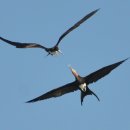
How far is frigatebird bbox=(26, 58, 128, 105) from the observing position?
23.8m

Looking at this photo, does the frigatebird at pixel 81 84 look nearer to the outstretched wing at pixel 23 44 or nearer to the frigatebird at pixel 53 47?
the frigatebird at pixel 53 47

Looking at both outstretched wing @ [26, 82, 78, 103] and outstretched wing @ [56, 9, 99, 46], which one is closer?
outstretched wing @ [56, 9, 99, 46]

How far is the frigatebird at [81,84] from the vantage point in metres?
23.8

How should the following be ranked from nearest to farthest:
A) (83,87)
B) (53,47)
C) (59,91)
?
(53,47) < (83,87) < (59,91)

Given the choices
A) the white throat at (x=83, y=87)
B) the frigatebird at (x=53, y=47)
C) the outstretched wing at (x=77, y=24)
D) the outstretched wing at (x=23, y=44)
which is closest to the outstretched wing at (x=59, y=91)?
the white throat at (x=83, y=87)

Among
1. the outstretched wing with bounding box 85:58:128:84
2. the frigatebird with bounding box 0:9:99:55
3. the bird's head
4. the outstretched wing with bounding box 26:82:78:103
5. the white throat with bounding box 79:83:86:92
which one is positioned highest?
the frigatebird with bounding box 0:9:99:55

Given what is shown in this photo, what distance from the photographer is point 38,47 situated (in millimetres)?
23203

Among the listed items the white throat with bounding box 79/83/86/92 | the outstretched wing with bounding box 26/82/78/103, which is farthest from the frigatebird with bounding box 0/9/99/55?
the outstretched wing with bounding box 26/82/78/103

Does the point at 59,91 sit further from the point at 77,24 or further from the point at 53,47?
the point at 77,24

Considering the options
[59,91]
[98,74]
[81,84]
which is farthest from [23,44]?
[98,74]

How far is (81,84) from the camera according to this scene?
24.1 m

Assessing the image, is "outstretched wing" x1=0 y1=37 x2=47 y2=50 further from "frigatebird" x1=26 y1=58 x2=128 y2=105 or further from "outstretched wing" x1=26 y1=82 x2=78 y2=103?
"outstretched wing" x1=26 y1=82 x2=78 y2=103

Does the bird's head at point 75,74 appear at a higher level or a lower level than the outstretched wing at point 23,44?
lower

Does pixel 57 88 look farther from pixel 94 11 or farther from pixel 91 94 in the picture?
pixel 94 11
